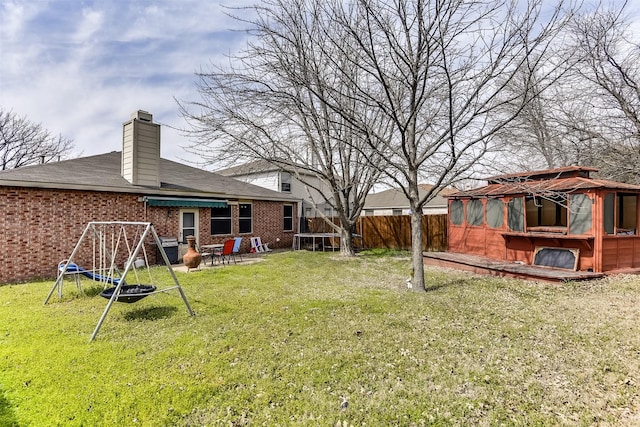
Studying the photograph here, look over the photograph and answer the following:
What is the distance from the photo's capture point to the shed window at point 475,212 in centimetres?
1110

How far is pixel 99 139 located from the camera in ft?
66.4

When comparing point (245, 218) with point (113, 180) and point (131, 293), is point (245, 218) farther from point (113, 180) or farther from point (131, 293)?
point (131, 293)

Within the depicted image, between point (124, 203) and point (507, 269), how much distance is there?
11.9m

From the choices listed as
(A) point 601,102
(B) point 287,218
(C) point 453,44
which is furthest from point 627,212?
(B) point 287,218

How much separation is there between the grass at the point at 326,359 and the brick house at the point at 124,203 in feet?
7.95

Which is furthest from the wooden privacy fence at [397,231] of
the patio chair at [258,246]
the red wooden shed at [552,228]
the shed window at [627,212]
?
the shed window at [627,212]

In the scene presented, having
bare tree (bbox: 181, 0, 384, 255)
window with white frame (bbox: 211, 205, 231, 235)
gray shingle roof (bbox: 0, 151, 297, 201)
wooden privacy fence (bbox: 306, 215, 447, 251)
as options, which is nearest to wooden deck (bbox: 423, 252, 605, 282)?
wooden privacy fence (bbox: 306, 215, 447, 251)

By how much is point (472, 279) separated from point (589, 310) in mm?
2939

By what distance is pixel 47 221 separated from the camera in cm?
871

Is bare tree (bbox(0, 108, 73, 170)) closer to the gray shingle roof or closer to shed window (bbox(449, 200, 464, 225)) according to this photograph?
the gray shingle roof

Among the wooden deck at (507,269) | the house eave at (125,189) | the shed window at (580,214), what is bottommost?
the wooden deck at (507,269)

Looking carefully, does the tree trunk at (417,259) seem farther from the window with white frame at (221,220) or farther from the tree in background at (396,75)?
the window with white frame at (221,220)

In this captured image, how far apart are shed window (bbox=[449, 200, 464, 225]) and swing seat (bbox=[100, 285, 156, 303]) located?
423 inches

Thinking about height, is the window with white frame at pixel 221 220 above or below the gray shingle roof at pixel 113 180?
below
